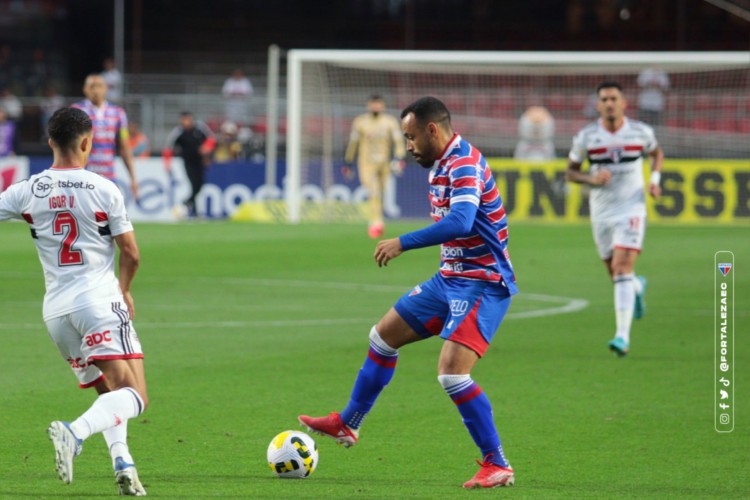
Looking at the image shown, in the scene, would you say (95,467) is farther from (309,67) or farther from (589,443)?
(309,67)

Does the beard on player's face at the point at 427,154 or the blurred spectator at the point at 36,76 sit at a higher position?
the beard on player's face at the point at 427,154

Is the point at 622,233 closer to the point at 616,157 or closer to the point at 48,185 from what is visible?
the point at 616,157

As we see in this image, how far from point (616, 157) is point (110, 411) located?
7.26m

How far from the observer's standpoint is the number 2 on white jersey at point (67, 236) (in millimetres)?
5914

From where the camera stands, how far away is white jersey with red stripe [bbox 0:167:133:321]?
590cm

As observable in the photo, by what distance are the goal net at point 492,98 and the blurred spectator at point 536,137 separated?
0.95 feet

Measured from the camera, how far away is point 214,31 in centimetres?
4025

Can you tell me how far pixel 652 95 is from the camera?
30.3 metres

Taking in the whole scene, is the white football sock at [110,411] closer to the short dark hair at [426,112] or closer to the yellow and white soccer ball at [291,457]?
the yellow and white soccer ball at [291,457]

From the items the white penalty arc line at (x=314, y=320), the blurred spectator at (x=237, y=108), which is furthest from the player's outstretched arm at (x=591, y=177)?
the blurred spectator at (x=237, y=108)

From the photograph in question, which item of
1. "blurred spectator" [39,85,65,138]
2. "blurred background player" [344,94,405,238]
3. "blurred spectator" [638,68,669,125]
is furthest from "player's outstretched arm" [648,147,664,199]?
"blurred spectator" [39,85,65,138]

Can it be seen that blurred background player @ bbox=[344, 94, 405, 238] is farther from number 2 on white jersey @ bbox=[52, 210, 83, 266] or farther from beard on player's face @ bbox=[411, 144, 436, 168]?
number 2 on white jersey @ bbox=[52, 210, 83, 266]

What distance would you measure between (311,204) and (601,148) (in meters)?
15.6

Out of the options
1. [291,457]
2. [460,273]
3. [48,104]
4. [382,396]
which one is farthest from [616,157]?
[48,104]
